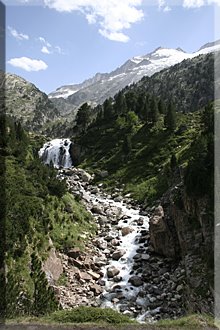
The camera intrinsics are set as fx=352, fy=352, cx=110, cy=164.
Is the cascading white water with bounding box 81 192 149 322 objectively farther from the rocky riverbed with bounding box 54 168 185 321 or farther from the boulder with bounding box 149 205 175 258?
the boulder with bounding box 149 205 175 258

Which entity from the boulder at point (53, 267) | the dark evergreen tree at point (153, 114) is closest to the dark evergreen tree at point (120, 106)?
the dark evergreen tree at point (153, 114)

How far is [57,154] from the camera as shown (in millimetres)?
80500

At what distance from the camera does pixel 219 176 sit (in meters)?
23.5

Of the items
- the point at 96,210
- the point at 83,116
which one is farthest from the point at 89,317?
the point at 83,116

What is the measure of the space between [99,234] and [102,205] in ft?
33.4

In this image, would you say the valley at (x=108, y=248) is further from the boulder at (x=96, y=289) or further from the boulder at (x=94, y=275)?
the boulder at (x=94, y=275)

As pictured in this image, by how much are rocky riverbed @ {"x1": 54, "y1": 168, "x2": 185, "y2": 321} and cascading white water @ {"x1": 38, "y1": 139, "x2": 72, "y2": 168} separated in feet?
135

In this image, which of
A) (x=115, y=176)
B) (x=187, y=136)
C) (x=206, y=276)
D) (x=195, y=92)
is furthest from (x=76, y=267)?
(x=195, y=92)

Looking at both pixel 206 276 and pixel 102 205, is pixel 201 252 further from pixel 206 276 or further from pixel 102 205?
pixel 102 205

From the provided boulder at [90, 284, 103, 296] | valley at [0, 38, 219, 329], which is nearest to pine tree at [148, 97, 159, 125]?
valley at [0, 38, 219, 329]

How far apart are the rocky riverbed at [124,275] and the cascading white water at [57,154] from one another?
41.2 metres

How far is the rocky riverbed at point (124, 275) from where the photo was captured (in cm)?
2256

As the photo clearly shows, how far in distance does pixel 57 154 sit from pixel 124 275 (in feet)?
184

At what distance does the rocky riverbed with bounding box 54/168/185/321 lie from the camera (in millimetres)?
22562
